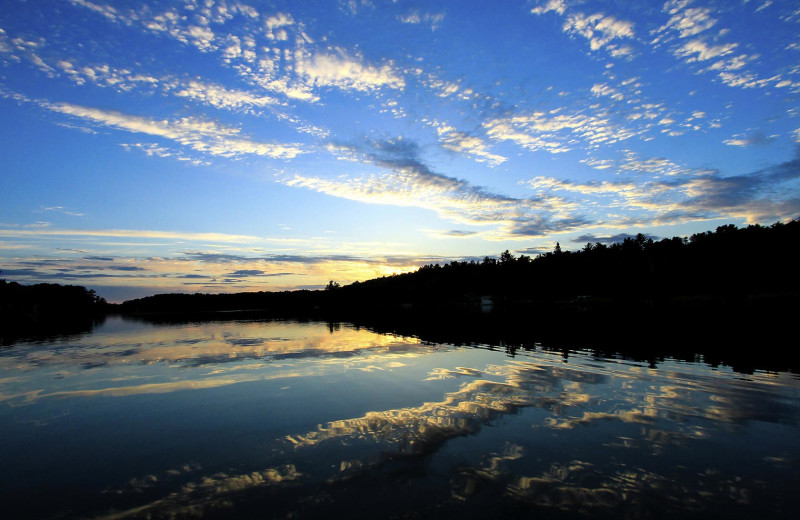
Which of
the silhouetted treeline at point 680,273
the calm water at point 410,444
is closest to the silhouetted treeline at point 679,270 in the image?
the silhouetted treeline at point 680,273

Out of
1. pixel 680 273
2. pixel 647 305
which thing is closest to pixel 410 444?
pixel 647 305

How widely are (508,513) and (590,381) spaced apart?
49.5ft

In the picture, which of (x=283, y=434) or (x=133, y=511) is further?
(x=283, y=434)

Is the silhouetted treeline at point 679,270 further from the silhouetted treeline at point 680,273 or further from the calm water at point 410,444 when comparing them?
the calm water at point 410,444

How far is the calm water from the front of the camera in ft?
29.6

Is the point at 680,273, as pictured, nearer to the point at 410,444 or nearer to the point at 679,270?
the point at 679,270

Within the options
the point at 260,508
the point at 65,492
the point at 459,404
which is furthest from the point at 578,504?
the point at 65,492

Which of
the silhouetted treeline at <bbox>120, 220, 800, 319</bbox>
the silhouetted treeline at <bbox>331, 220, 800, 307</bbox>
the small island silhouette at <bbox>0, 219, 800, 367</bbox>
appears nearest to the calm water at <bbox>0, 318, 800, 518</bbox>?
the small island silhouette at <bbox>0, 219, 800, 367</bbox>

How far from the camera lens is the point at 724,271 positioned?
397 ft

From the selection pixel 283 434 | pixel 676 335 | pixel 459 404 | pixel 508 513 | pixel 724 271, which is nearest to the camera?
pixel 508 513

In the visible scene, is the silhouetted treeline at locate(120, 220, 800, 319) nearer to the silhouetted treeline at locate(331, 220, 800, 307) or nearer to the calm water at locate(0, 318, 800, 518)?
Result: the silhouetted treeline at locate(331, 220, 800, 307)

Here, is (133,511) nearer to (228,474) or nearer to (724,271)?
(228,474)

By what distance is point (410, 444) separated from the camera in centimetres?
1266

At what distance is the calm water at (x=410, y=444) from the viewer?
29.6 feet
